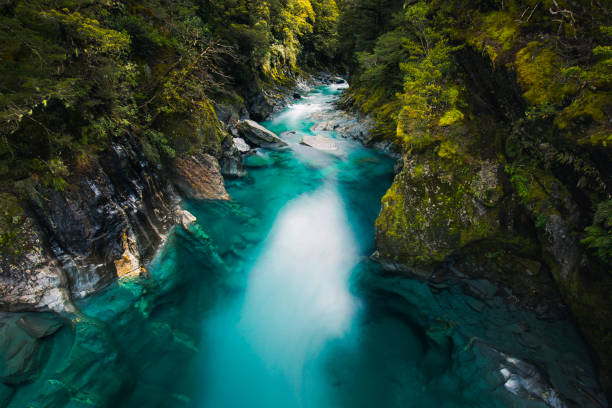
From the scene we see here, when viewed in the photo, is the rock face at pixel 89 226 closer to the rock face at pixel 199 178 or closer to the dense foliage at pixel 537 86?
the rock face at pixel 199 178

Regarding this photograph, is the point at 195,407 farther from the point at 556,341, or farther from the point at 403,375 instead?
the point at 556,341

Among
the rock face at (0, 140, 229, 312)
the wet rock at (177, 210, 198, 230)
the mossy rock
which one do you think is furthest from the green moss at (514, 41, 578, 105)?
the rock face at (0, 140, 229, 312)

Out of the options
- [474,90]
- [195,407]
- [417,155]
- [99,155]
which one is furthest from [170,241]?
[474,90]

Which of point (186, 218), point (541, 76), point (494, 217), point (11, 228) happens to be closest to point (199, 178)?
point (186, 218)

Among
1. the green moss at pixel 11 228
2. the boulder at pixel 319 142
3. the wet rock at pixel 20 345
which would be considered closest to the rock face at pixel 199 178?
the green moss at pixel 11 228

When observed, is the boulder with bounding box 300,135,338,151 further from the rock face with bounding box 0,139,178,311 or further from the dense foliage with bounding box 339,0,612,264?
the rock face with bounding box 0,139,178,311

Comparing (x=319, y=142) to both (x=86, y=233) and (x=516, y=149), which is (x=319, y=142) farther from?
(x=86, y=233)
